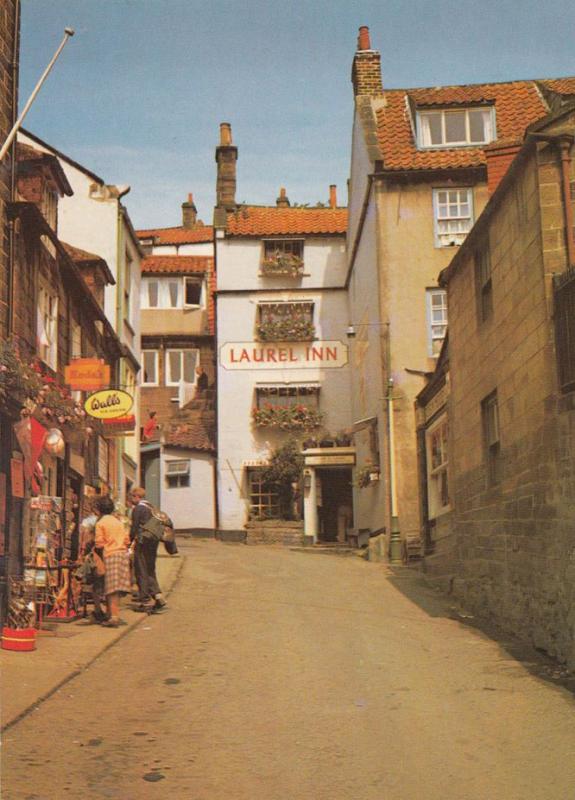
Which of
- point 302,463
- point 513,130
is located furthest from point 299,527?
point 513,130

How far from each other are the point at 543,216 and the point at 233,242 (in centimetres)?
2620

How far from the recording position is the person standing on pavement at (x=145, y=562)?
1441 cm

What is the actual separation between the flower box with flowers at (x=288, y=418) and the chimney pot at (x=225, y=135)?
13987 millimetres

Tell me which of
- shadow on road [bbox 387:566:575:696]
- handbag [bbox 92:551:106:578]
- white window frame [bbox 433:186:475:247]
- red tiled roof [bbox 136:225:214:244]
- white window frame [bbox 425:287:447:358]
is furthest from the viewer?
red tiled roof [bbox 136:225:214:244]

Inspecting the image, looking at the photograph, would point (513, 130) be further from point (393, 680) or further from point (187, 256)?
point (393, 680)

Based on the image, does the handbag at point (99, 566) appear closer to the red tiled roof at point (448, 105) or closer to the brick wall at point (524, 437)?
the brick wall at point (524, 437)

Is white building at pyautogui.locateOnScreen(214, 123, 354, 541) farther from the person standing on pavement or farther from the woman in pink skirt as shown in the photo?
the woman in pink skirt

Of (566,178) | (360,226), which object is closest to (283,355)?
(360,226)

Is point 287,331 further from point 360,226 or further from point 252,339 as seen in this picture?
point 360,226

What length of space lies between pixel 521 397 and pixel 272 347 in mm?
24534

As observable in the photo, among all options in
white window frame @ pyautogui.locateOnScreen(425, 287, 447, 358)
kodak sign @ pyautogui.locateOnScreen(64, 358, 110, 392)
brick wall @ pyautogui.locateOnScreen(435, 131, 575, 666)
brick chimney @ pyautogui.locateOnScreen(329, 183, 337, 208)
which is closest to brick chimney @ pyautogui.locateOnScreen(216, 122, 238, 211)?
brick chimney @ pyautogui.locateOnScreen(329, 183, 337, 208)

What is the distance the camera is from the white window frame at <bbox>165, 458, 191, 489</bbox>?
117 feet

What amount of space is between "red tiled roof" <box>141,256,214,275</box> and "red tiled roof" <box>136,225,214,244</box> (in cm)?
214

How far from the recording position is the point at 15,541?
48.6 ft
